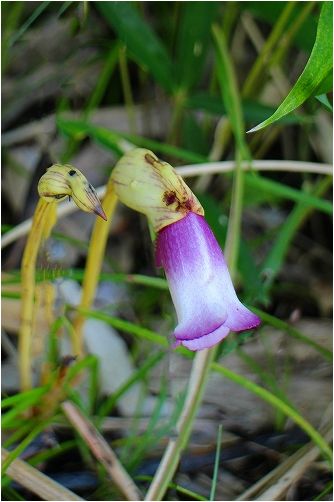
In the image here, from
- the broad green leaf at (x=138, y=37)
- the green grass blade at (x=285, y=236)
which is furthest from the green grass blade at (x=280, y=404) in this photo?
the broad green leaf at (x=138, y=37)

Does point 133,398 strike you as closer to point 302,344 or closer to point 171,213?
point 302,344

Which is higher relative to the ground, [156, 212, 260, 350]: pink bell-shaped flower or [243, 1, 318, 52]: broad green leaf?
[243, 1, 318, 52]: broad green leaf

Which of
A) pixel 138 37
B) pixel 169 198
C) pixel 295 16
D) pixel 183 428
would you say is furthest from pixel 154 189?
pixel 295 16

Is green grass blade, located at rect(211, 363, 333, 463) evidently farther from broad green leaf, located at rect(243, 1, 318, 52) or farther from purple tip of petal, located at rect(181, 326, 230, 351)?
broad green leaf, located at rect(243, 1, 318, 52)

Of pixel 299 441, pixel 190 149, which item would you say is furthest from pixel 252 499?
pixel 190 149

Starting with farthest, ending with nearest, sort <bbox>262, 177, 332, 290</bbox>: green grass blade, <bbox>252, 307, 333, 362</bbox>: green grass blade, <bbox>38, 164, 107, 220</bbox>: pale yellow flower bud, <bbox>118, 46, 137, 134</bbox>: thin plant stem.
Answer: <bbox>118, 46, 137, 134</bbox>: thin plant stem, <bbox>262, 177, 332, 290</bbox>: green grass blade, <bbox>252, 307, 333, 362</bbox>: green grass blade, <bbox>38, 164, 107, 220</bbox>: pale yellow flower bud

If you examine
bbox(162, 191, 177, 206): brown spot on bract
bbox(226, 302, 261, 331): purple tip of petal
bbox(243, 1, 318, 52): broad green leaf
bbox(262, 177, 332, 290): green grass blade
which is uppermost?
bbox(243, 1, 318, 52): broad green leaf

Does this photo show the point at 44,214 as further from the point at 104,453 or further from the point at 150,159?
the point at 104,453

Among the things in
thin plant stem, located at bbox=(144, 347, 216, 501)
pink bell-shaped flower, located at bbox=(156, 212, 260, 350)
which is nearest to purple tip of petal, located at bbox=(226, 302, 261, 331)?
pink bell-shaped flower, located at bbox=(156, 212, 260, 350)
